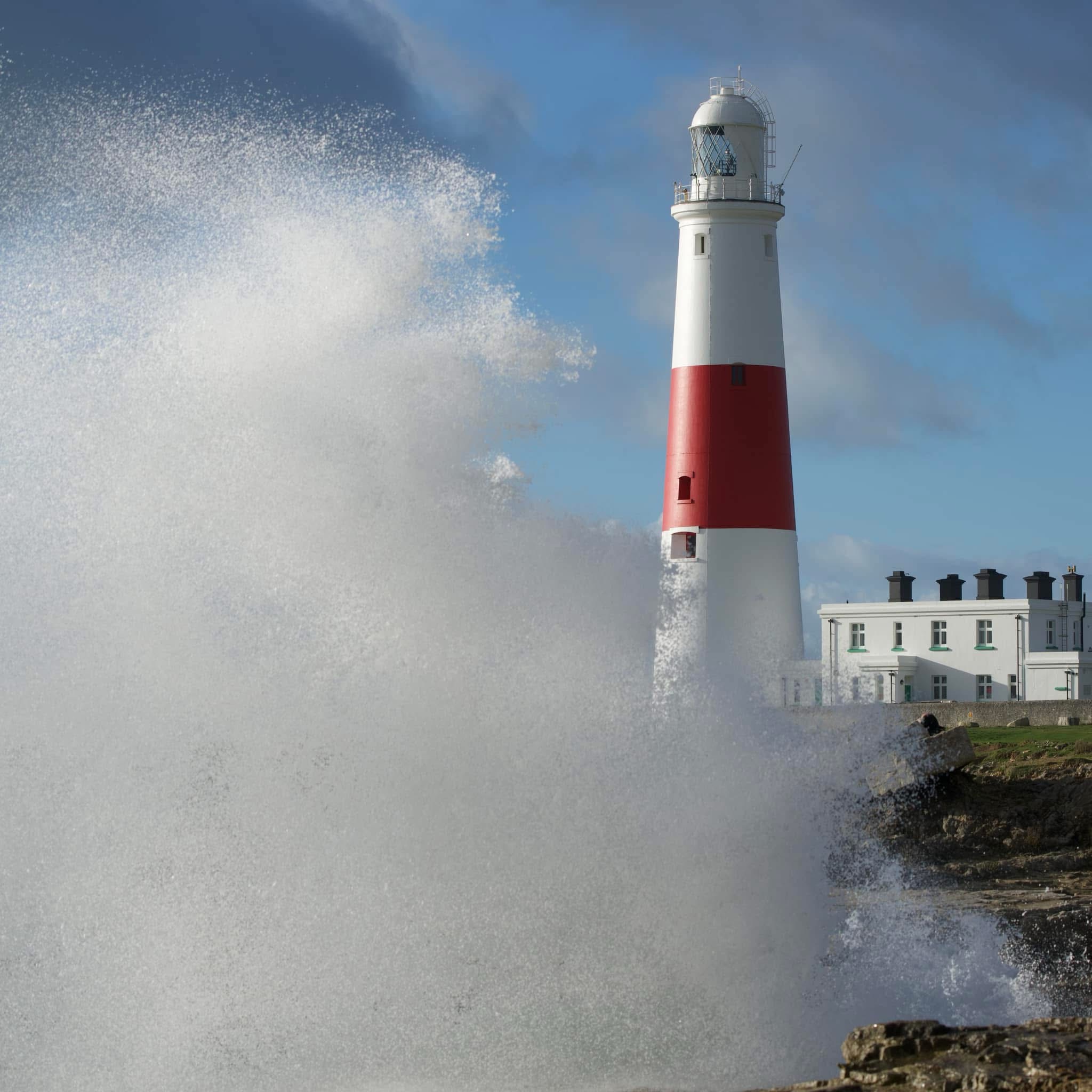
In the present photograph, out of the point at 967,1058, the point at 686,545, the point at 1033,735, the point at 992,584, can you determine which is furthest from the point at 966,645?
the point at 967,1058

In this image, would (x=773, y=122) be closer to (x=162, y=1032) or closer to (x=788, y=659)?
(x=788, y=659)

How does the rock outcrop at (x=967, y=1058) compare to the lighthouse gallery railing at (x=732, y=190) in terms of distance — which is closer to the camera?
the rock outcrop at (x=967, y=1058)

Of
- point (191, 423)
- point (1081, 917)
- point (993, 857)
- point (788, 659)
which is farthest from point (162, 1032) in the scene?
point (788, 659)

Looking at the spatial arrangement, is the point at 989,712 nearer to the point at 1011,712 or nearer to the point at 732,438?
the point at 1011,712

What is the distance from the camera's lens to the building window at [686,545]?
95.7 feet

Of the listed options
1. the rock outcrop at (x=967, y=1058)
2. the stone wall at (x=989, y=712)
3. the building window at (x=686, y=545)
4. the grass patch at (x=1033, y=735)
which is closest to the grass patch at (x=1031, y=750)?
the grass patch at (x=1033, y=735)

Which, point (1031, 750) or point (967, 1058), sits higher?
point (1031, 750)

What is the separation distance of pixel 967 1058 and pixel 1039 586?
46.9m

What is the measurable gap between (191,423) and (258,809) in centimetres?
361

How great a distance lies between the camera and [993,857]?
2017 centimetres

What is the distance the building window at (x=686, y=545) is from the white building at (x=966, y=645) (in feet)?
69.1

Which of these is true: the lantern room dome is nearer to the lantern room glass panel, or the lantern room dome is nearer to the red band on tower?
the lantern room glass panel

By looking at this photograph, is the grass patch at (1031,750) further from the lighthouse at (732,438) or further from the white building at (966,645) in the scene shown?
the white building at (966,645)

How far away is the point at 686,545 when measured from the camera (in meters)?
29.2
